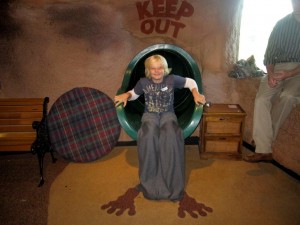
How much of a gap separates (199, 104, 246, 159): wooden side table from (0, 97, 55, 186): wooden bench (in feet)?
6.74

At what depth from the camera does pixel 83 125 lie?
407cm

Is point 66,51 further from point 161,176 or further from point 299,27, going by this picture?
point 299,27

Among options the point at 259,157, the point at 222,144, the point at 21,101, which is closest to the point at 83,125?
the point at 21,101

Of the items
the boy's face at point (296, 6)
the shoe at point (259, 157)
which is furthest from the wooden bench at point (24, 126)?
the boy's face at point (296, 6)

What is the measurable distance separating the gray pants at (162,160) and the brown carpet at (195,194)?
14cm

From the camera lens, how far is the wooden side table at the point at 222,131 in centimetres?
375

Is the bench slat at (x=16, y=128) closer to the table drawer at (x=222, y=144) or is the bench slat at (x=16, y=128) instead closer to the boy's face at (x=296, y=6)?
the table drawer at (x=222, y=144)

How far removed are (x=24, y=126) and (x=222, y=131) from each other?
2581 millimetres

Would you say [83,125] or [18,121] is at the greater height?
[18,121]

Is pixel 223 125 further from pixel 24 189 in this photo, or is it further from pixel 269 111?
pixel 24 189

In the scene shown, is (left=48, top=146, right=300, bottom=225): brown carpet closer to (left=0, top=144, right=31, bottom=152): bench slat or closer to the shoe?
the shoe

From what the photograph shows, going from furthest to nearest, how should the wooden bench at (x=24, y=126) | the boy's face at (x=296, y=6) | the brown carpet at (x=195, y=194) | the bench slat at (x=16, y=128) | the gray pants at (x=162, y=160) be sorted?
the bench slat at (x=16, y=128) < the wooden bench at (x=24, y=126) < the boy's face at (x=296, y=6) < the gray pants at (x=162, y=160) < the brown carpet at (x=195, y=194)

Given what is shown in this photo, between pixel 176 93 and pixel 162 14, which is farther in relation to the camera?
pixel 176 93

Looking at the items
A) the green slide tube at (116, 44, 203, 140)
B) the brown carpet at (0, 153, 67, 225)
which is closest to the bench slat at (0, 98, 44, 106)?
the brown carpet at (0, 153, 67, 225)
